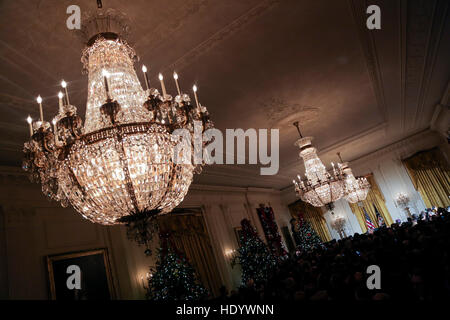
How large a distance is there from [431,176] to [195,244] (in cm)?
1189

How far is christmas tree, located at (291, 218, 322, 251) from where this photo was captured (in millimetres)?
15234

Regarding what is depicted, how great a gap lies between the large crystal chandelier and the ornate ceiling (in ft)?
4.39

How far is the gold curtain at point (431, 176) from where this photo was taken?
13422 mm

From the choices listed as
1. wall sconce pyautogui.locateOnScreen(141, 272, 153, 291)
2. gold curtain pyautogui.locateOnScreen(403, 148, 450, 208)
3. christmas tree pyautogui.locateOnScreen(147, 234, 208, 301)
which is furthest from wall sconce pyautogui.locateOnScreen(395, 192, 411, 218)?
wall sconce pyautogui.locateOnScreen(141, 272, 153, 291)

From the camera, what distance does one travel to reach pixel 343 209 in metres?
16.0

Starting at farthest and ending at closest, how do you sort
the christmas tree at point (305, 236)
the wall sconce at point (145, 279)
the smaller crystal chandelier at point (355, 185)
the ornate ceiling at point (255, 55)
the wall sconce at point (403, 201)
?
1. the christmas tree at point (305, 236)
2. the wall sconce at point (403, 201)
3. the smaller crystal chandelier at point (355, 185)
4. the wall sconce at point (145, 279)
5. the ornate ceiling at point (255, 55)

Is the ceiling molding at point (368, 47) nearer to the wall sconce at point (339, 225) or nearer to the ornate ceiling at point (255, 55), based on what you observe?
the ornate ceiling at point (255, 55)

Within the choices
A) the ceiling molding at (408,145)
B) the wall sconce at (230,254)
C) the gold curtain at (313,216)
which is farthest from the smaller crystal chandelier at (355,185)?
the gold curtain at (313,216)

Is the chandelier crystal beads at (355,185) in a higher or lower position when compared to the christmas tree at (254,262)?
higher

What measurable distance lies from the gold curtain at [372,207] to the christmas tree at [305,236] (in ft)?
8.10

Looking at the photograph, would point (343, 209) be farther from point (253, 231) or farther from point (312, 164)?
point (312, 164)

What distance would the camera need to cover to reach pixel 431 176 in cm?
1372
